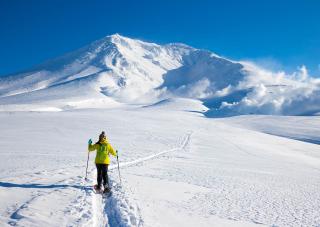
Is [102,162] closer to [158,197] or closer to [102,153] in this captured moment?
[102,153]

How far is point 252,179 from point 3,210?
1118cm

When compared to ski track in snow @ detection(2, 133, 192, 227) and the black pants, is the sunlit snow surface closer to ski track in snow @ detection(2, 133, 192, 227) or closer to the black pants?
ski track in snow @ detection(2, 133, 192, 227)

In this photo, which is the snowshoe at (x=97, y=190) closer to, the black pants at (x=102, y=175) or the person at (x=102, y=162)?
the person at (x=102, y=162)

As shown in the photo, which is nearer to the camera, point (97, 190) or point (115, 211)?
point (115, 211)

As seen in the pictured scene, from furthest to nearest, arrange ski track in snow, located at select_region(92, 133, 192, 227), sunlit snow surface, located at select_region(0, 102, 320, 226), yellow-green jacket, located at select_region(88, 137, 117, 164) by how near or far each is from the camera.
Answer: yellow-green jacket, located at select_region(88, 137, 117, 164) → sunlit snow surface, located at select_region(0, 102, 320, 226) → ski track in snow, located at select_region(92, 133, 192, 227)

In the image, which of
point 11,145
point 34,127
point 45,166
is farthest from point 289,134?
point 45,166

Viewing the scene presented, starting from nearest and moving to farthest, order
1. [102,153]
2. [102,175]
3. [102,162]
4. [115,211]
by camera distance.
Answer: [115,211] → [102,175] → [102,162] → [102,153]

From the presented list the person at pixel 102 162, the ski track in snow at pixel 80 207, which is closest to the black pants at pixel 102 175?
the person at pixel 102 162

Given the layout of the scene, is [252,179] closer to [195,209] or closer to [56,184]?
[195,209]

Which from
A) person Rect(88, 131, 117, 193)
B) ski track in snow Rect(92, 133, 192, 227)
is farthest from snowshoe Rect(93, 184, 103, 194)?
ski track in snow Rect(92, 133, 192, 227)

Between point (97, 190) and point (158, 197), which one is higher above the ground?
point (97, 190)

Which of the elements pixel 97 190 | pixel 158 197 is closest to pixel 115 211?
pixel 158 197

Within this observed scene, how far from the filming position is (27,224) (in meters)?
8.55

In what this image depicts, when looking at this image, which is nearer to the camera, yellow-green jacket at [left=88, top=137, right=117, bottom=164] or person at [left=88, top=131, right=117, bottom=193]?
person at [left=88, top=131, right=117, bottom=193]
